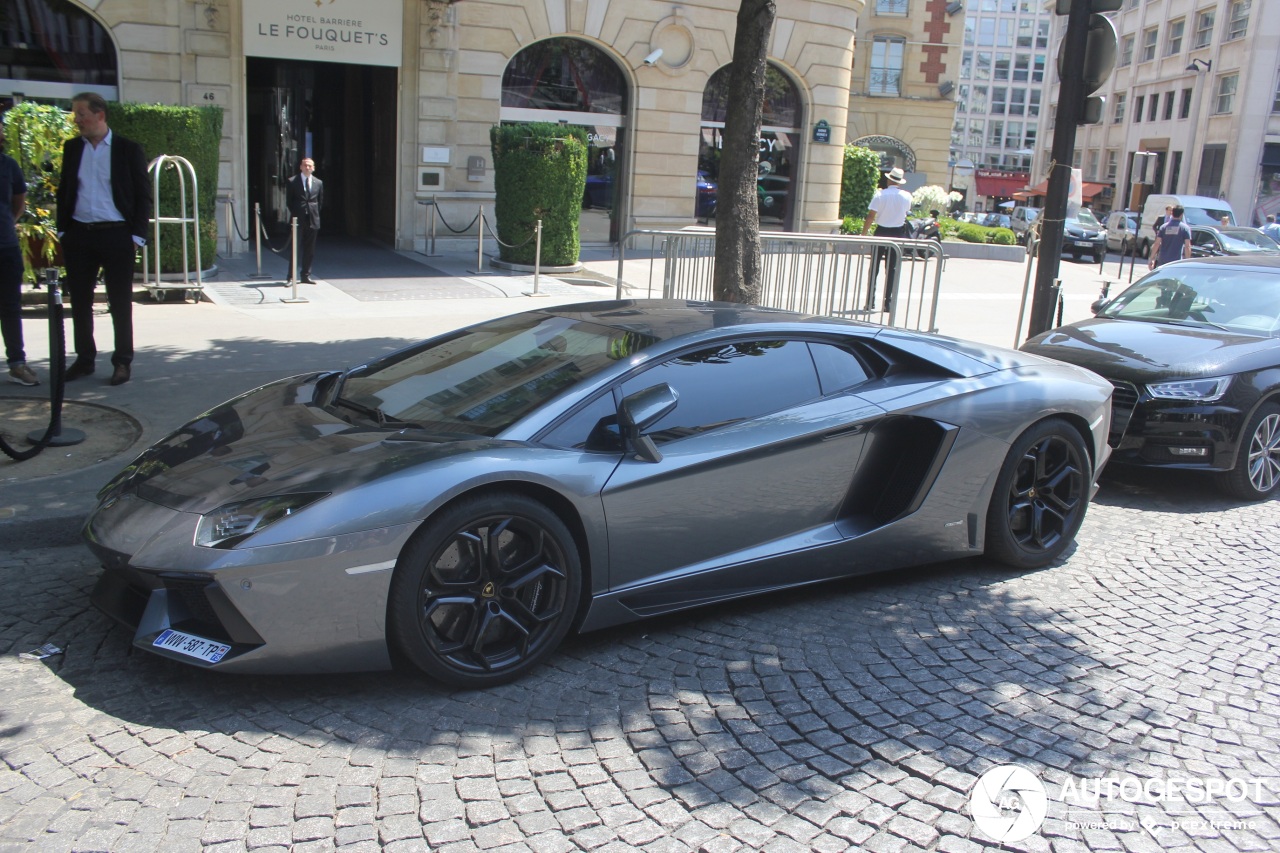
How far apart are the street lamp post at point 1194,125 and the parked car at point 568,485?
5749 cm

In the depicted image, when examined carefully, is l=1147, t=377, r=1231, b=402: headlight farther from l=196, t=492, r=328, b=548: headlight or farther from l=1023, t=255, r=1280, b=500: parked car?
l=196, t=492, r=328, b=548: headlight

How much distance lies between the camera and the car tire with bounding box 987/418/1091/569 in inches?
207

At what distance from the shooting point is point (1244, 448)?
7031mm

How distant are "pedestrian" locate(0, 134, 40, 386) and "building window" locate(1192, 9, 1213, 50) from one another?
2405 inches

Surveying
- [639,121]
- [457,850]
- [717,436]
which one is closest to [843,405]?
[717,436]

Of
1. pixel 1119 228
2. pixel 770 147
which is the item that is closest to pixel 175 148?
pixel 770 147

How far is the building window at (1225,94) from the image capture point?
53156 mm

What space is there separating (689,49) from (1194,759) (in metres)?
19.8

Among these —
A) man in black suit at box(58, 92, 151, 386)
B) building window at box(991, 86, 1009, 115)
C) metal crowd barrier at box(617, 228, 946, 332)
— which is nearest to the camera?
man in black suit at box(58, 92, 151, 386)

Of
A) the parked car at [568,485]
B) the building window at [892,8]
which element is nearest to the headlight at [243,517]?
the parked car at [568,485]

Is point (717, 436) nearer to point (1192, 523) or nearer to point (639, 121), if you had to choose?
point (1192, 523)

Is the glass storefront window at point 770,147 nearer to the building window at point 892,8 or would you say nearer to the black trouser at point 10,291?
the black trouser at point 10,291

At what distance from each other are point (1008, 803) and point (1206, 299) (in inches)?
241

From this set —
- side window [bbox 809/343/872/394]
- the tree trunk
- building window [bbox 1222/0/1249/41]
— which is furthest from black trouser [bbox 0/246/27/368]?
building window [bbox 1222/0/1249/41]
